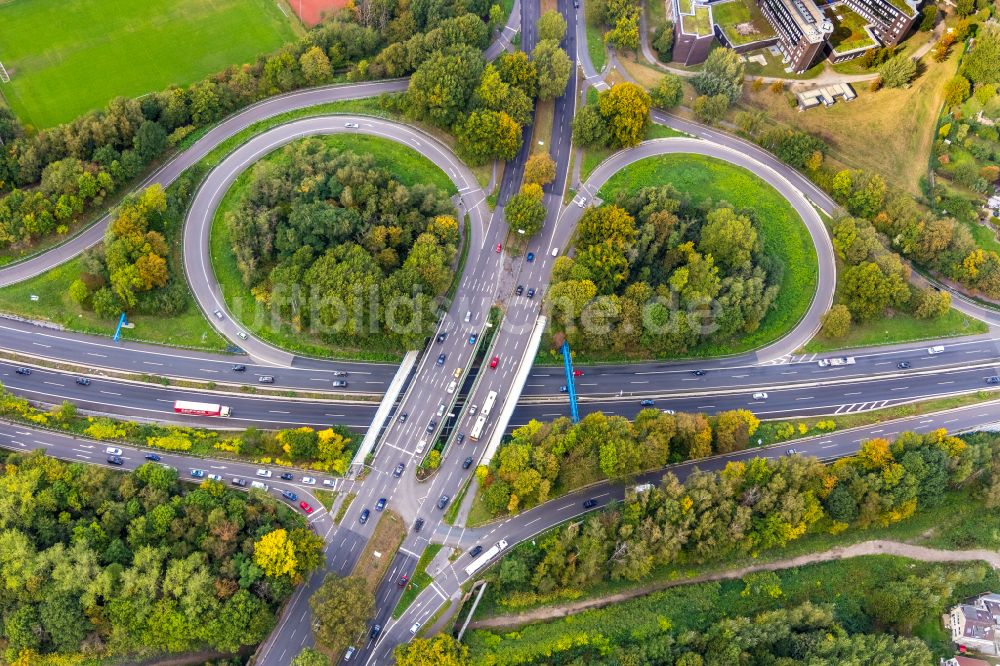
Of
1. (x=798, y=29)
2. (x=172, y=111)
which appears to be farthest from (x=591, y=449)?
(x=798, y=29)

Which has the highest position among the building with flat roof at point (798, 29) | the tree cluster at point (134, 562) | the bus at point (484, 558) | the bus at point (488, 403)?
the building with flat roof at point (798, 29)

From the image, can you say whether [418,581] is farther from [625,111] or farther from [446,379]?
[625,111]

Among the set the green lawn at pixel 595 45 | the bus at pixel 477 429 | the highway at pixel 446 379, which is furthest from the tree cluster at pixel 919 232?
the bus at pixel 477 429

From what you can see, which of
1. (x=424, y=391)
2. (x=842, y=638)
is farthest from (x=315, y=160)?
(x=842, y=638)

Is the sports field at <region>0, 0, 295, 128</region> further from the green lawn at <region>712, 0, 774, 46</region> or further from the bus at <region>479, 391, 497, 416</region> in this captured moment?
the green lawn at <region>712, 0, 774, 46</region>

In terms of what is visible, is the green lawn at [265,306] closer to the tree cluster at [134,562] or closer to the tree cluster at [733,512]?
the tree cluster at [134,562]

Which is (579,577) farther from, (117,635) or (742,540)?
(117,635)
